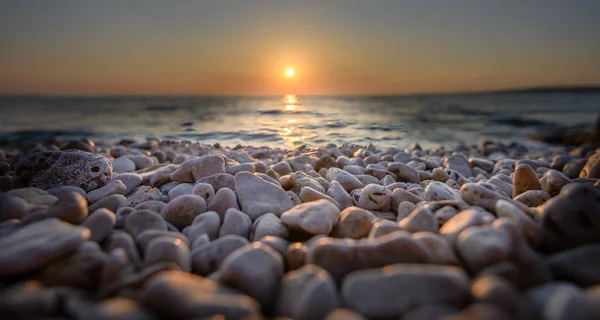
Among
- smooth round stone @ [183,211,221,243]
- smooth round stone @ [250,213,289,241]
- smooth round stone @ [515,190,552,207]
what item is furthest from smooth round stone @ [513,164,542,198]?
smooth round stone @ [183,211,221,243]

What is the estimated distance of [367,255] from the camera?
3.29 feet

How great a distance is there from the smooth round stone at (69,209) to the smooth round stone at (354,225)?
1.03m

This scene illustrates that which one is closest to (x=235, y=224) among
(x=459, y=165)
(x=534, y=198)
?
(x=534, y=198)

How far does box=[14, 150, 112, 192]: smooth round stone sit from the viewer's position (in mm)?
2083

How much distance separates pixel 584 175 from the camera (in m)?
2.52

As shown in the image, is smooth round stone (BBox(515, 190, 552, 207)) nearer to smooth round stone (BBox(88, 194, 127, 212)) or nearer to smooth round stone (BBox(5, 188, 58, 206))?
smooth round stone (BBox(88, 194, 127, 212))

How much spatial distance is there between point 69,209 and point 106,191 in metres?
0.81

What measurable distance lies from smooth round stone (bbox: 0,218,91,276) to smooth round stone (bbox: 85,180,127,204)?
869 mm

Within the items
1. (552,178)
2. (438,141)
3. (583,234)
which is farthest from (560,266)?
(438,141)

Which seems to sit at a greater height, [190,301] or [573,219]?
[573,219]

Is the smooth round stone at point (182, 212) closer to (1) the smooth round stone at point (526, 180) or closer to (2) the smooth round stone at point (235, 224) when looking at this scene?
(2) the smooth round stone at point (235, 224)

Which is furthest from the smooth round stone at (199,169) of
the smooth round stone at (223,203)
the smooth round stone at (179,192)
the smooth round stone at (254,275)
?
the smooth round stone at (254,275)

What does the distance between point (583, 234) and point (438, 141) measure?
27.2ft

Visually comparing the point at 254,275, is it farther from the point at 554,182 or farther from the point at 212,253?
the point at 554,182
